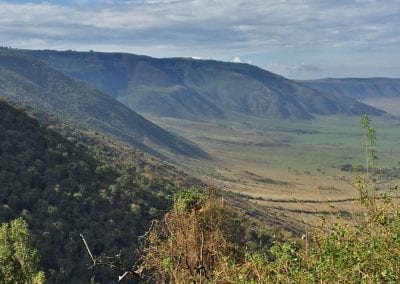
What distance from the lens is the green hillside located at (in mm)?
45375

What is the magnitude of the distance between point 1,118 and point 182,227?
51.8m

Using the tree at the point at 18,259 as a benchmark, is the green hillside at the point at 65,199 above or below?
below

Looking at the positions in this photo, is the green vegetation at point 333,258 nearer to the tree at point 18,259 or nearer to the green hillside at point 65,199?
the tree at point 18,259

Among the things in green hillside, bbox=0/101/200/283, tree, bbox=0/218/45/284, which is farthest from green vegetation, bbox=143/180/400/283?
green hillside, bbox=0/101/200/283

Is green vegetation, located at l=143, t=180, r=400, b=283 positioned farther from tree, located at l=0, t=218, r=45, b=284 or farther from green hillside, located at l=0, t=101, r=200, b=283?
green hillside, located at l=0, t=101, r=200, b=283

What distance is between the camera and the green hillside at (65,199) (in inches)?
1786

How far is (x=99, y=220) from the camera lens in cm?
5166

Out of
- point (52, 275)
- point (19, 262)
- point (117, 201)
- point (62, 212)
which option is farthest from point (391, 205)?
point (117, 201)

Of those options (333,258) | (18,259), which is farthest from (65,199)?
(333,258)

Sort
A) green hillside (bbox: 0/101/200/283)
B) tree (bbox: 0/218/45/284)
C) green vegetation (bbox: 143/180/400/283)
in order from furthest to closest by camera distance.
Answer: green hillside (bbox: 0/101/200/283)
tree (bbox: 0/218/45/284)
green vegetation (bbox: 143/180/400/283)

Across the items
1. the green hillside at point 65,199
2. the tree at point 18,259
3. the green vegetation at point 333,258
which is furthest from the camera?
the green hillside at point 65,199

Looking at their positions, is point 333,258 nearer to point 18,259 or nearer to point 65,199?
point 18,259

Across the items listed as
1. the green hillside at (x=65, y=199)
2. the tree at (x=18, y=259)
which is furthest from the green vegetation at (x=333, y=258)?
the green hillside at (x=65, y=199)

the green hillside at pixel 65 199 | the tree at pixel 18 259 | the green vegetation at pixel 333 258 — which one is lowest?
the green hillside at pixel 65 199
